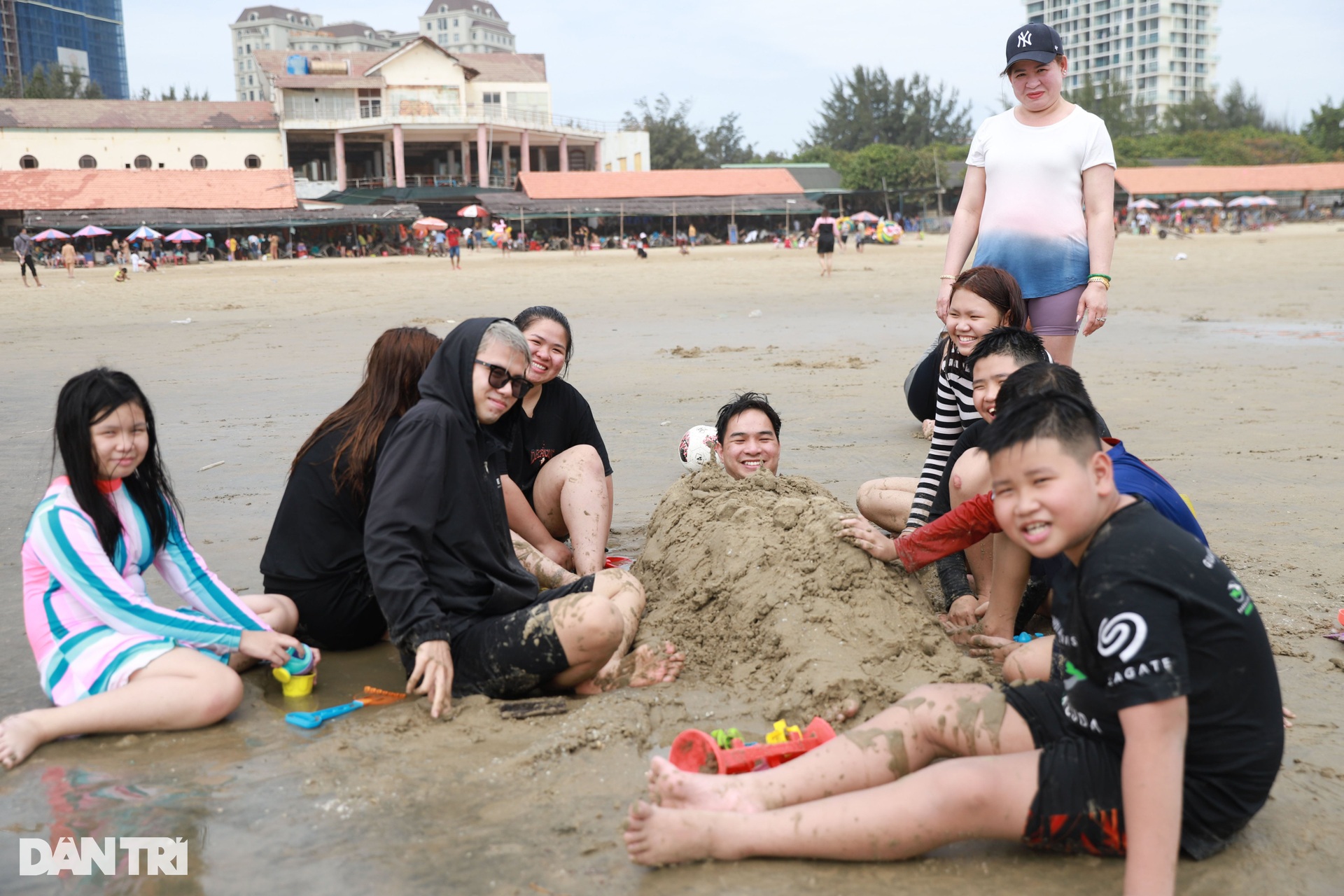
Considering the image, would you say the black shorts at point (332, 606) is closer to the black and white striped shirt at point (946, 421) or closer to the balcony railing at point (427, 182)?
the black and white striped shirt at point (946, 421)

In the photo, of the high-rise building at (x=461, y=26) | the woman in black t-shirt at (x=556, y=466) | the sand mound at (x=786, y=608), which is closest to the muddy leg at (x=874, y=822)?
the sand mound at (x=786, y=608)

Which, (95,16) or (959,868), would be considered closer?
(959,868)

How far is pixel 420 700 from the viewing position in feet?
10.4

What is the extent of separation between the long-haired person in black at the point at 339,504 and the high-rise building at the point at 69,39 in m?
111

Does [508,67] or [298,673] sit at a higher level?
[508,67]

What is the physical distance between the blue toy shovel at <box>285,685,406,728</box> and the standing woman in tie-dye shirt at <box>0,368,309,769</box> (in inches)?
8.5

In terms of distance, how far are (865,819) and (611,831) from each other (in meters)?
0.63

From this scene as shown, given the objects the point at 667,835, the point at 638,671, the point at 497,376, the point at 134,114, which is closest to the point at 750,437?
the point at 638,671

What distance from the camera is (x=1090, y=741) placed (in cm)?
225

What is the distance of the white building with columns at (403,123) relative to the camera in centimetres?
5562

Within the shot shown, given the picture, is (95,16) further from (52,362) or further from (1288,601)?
(1288,601)

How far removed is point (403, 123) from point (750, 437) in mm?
55562

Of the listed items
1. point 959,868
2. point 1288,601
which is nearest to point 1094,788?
point 959,868

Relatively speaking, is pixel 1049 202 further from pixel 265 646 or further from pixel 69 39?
pixel 69 39
